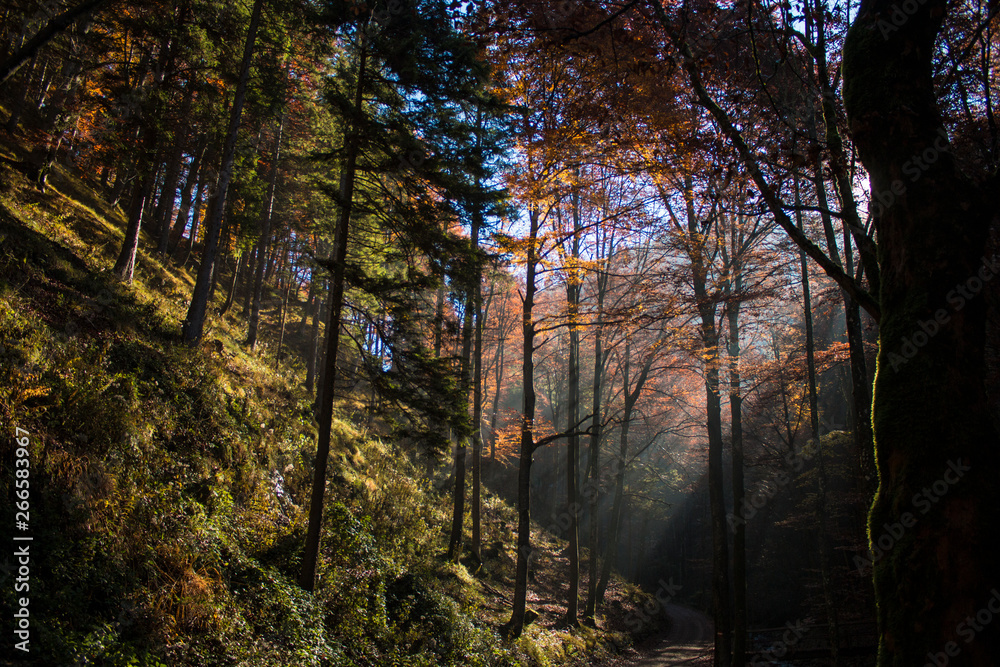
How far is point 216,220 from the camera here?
9969mm

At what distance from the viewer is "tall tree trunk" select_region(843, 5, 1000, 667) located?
2109 millimetres

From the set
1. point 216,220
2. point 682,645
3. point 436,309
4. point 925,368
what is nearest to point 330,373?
point 436,309

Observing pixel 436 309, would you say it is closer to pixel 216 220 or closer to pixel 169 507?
pixel 216 220

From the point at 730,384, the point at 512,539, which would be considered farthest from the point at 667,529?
the point at 730,384

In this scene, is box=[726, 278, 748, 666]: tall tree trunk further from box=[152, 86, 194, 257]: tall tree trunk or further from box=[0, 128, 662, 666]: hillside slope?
box=[152, 86, 194, 257]: tall tree trunk

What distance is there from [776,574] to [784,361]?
12705 millimetres

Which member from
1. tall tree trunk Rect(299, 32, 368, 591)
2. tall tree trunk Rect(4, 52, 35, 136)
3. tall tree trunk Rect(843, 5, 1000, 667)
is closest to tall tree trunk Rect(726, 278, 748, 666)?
tall tree trunk Rect(843, 5, 1000, 667)

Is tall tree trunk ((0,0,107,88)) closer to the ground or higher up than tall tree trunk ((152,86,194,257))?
closer to the ground

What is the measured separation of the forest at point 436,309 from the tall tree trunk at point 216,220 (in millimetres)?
85

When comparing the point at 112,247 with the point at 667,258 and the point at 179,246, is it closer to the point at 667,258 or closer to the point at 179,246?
the point at 179,246

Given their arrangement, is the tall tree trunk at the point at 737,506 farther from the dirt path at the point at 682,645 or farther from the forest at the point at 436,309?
the dirt path at the point at 682,645

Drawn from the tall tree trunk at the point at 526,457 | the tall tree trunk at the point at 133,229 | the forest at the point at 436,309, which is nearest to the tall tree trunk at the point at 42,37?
the forest at the point at 436,309

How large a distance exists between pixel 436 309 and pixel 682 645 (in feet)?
47.7

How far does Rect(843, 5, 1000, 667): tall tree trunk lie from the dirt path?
12409mm
